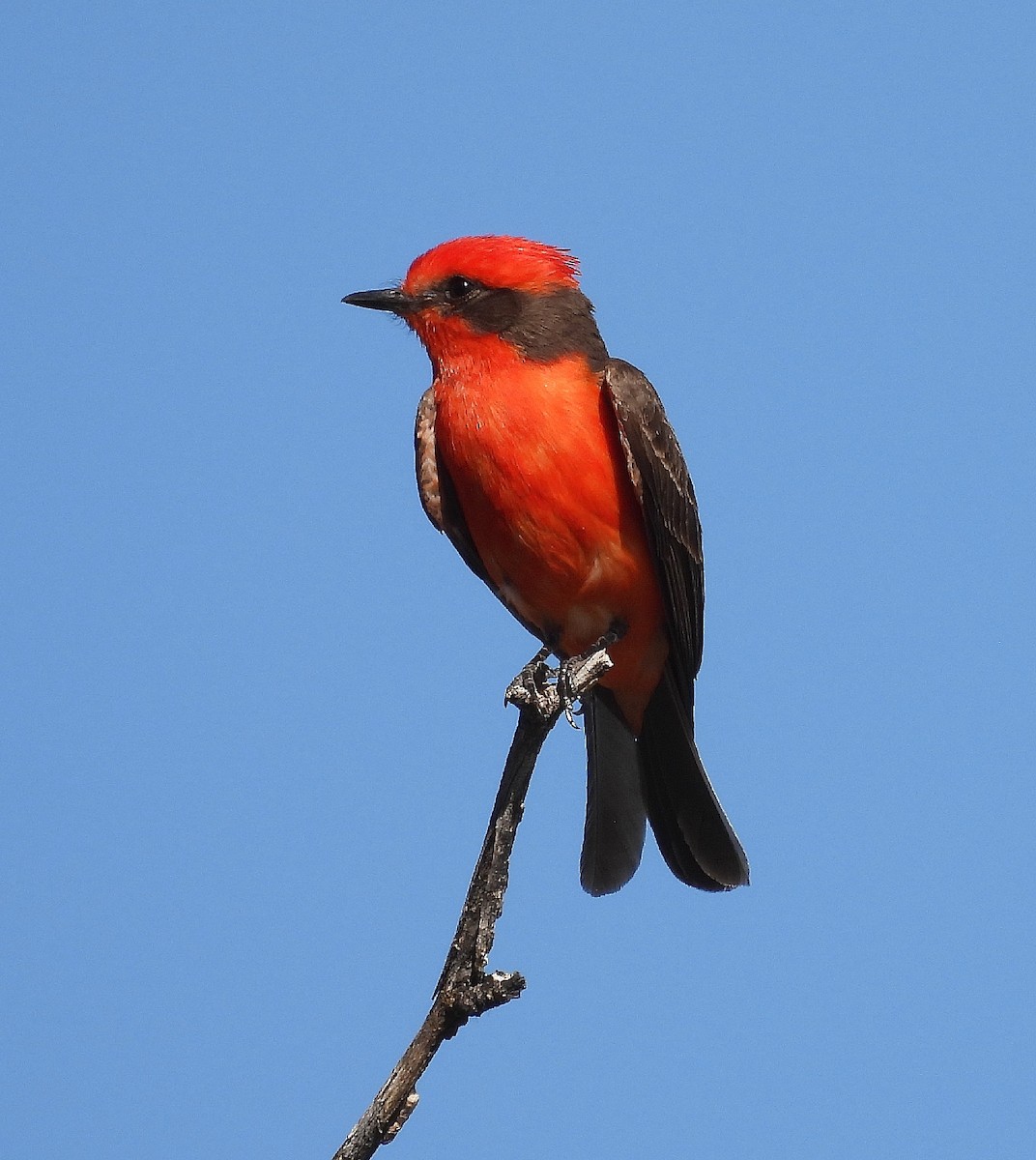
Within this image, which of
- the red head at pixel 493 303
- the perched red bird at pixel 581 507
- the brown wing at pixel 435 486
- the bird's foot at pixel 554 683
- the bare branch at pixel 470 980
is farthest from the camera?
the brown wing at pixel 435 486

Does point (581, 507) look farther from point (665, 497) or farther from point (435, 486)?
point (435, 486)

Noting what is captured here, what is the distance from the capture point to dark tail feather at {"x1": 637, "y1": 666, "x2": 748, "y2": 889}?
6.91 metres

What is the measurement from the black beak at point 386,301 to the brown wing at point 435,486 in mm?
390

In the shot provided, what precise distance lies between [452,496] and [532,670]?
5.39 ft

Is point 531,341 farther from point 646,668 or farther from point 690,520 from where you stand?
point 646,668

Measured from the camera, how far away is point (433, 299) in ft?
22.4

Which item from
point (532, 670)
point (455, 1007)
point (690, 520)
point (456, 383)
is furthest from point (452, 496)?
point (455, 1007)

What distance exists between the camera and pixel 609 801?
7062mm

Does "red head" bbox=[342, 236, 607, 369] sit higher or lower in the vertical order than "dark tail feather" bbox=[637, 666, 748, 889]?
higher

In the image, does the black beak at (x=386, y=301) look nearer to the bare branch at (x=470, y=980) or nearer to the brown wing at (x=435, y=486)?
the brown wing at (x=435, y=486)

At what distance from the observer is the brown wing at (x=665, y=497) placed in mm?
6465

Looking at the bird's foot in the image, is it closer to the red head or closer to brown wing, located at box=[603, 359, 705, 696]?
brown wing, located at box=[603, 359, 705, 696]

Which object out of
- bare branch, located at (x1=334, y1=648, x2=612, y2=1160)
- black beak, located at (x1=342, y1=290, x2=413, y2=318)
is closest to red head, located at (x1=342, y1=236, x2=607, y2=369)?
black beak, located at (x1=342, y1=290, x2=413, y2=318)

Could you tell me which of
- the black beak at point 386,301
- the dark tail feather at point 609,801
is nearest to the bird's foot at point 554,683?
the dark tail feather at point 609,801
